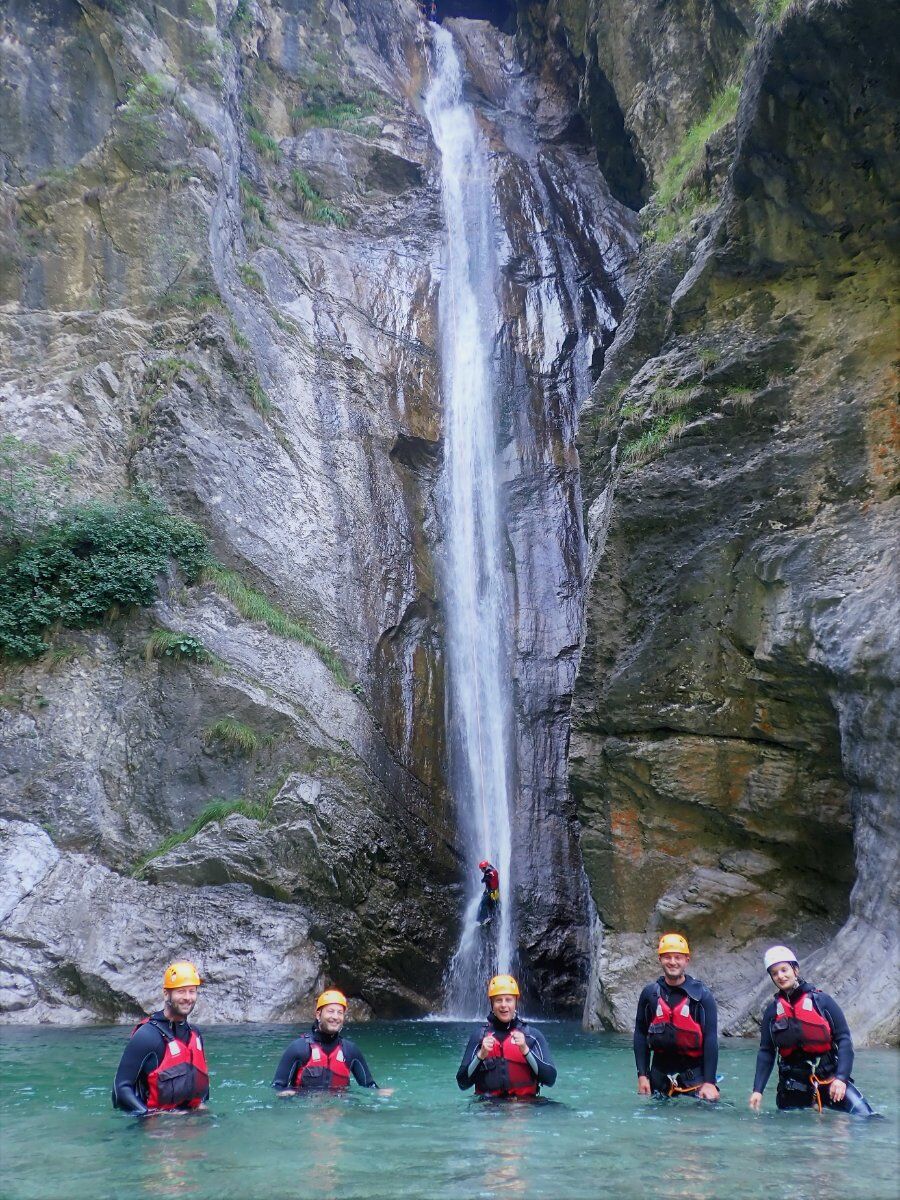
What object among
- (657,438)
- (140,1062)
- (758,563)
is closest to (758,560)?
(758,563)

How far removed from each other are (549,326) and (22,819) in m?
16.5

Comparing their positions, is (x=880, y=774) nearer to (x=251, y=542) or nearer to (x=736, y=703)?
(x=736, y=703)

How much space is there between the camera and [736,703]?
11977 mm

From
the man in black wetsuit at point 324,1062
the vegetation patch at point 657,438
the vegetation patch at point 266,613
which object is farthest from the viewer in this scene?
the vegetation patch at point 266,613

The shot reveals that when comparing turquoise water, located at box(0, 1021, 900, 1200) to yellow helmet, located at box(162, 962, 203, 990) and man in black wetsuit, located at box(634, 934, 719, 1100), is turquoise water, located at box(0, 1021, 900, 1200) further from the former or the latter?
yellow helmet, located at box(162, 962, 203, 990)

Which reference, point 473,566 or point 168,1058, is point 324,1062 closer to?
point 168,1058

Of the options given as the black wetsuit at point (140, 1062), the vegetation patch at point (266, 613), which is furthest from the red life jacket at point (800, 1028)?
the vegetation patch at point (266, 613)

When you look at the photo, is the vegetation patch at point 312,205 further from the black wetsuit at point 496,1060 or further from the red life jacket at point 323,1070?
the black wetsuit at point 496,1060

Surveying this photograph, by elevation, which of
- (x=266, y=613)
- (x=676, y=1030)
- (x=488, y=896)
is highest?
(x=266, y=613)

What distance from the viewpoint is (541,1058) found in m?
6.20

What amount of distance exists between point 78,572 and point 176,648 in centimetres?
213

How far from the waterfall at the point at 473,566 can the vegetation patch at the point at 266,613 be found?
2.64 m

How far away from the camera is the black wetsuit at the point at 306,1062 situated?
6.75m

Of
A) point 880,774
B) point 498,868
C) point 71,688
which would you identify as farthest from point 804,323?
point 71,688
